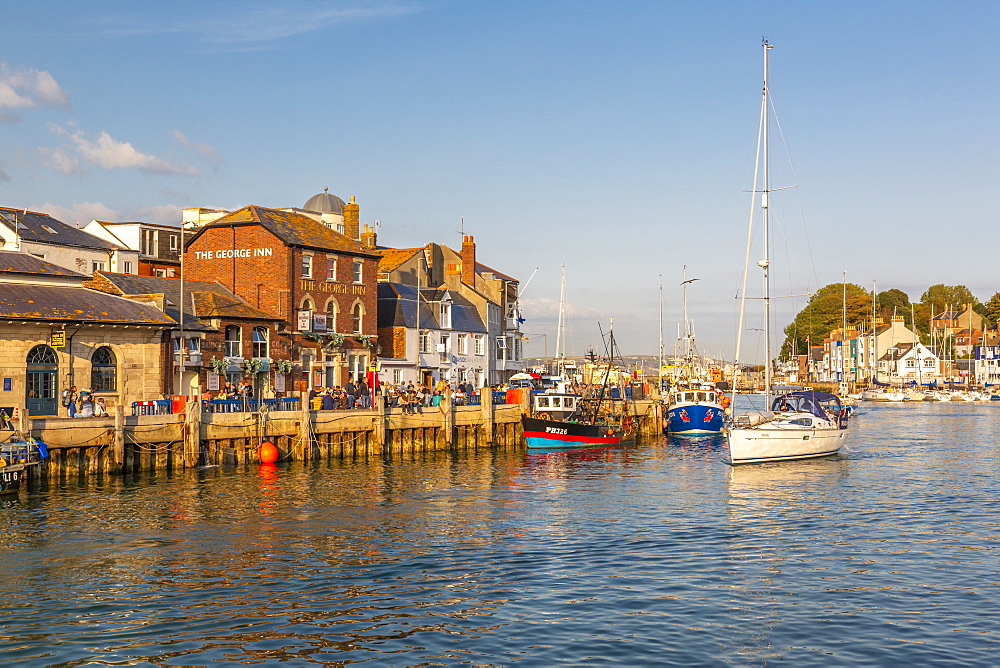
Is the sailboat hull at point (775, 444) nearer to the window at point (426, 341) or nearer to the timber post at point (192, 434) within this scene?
the timber post at point (192, 434)

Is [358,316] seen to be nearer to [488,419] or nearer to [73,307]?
[488,419]

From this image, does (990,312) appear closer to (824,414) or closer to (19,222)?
(824,414)

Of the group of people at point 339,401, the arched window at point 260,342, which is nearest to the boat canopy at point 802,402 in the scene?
the group of people at point 339,401

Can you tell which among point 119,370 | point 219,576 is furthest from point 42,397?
point 219,576

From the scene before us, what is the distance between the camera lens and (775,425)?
48.0 m

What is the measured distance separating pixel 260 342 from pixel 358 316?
10.0m

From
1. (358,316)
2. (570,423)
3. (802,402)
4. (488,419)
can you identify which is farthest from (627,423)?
(358,316)

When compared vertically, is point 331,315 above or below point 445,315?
below

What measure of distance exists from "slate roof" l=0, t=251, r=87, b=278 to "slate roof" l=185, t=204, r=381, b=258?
55.6ft

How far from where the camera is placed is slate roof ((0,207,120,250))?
6738 centimetres

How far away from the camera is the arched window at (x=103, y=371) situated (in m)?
46.2

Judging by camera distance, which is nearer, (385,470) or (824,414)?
(385,470)

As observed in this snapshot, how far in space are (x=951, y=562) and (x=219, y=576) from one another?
18.9 m

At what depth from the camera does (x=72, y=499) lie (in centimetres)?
3303
